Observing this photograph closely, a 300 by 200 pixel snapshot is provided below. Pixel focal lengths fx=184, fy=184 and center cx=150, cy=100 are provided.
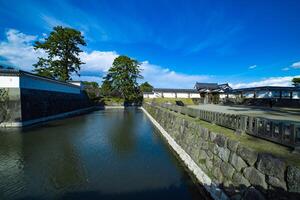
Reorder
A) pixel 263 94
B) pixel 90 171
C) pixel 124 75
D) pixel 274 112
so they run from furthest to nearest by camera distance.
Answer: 1. pixel 124 75
2. pixel 263 94
3. pixel 274 112
4. pixel 90 171

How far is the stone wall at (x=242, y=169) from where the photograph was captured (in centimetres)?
310

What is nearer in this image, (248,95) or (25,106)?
(25,106)

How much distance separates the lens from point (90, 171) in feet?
22.6

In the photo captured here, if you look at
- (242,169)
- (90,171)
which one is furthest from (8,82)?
(242,169)

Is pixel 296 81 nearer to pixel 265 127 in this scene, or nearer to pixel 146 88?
pixel 146 88

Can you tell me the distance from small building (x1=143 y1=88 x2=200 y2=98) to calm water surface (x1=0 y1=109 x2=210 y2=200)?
4462 centimetres

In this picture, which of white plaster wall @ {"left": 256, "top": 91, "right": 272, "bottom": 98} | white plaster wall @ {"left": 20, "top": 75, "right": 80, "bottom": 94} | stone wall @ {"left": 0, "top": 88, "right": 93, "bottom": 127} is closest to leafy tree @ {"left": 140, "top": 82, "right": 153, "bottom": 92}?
white plaster wall @ {"left": 20, "top": 75, "right": 80, "bottom": 94}

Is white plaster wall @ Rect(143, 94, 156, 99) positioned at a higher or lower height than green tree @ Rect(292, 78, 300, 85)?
lower

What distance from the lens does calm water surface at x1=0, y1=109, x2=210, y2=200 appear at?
214 inches

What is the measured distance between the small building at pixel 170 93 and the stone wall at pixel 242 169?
48.1 metres

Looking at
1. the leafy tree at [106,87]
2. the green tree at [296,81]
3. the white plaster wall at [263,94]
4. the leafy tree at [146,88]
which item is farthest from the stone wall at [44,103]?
the green tree at [296,81]

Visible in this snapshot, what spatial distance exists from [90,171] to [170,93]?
50.6 meters

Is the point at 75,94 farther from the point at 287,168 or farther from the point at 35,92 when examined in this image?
the point at 287,168

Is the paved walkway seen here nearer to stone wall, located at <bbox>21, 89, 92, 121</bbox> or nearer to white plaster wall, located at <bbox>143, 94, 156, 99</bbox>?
stone wall, located at <bbox>21, 89, 92, 121</bbox>
